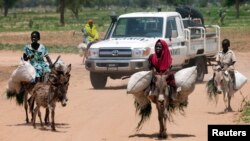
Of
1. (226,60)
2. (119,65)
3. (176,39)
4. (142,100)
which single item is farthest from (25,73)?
(176,39)

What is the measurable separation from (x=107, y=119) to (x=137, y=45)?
634cm

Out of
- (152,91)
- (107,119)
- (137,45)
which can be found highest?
(137,45)

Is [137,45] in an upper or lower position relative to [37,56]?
lower

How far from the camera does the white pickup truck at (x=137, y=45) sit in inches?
870

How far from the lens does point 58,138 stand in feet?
44.5

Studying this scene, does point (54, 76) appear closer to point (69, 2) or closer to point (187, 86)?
point (187, 86)

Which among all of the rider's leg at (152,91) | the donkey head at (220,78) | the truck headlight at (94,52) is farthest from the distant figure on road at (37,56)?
the truck headlight at (94,52)

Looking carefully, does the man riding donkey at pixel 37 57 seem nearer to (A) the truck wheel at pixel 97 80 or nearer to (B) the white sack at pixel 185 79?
(B) the white sack at pixel 185 79

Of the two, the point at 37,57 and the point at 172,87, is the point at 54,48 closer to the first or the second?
the point at 37,57

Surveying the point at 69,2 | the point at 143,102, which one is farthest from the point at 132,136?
the point at 69,2

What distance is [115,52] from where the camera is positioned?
73.2 ft

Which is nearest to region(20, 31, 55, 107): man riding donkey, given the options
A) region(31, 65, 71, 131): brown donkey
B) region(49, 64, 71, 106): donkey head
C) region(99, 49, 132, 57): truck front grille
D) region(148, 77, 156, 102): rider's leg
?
region(31, 65, 71, 131): brown donkey

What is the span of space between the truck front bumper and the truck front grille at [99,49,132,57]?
0.20m

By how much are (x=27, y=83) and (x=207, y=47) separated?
10.7 metres
